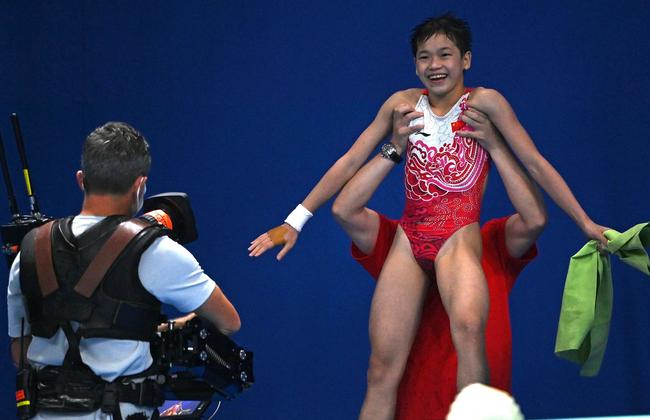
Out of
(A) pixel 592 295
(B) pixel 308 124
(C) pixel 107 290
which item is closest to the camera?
(C) pixel 107 290

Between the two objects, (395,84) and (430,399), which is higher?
(395,84)

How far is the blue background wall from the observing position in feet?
16.5

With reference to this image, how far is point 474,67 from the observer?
5.07 m

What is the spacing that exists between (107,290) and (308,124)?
98.2 inches

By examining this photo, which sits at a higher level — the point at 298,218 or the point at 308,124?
the point at 308,124

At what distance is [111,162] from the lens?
291 cm

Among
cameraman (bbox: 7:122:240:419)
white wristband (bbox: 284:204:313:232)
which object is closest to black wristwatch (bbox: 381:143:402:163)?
white wristband (bbox: 284:204:313:232)

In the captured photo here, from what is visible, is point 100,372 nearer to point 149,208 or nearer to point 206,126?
point 149,208

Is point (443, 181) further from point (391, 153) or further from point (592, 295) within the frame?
point (592, 295)

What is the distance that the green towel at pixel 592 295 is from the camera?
3.69 meters

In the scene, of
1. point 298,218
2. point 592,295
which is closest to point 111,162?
point 298,218

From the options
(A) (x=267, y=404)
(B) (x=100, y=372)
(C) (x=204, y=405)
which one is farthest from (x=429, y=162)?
(A) (x=267, y=404)

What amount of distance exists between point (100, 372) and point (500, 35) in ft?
9.75

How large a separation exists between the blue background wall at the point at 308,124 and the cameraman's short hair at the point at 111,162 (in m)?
2.26
